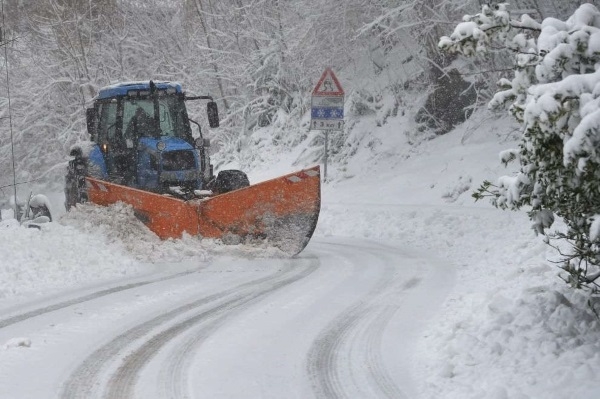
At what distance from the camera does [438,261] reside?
8398 mm

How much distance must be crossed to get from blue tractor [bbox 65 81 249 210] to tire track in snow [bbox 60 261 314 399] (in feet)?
11.7

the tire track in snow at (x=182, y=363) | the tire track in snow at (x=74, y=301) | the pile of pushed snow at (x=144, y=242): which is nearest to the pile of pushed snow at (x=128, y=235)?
the pile of pushed snow at (x=144, y=242)

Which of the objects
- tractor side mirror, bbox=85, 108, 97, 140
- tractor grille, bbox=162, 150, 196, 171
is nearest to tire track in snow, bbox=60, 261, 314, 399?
tractor grille, bbox=162, 150, 196, 171

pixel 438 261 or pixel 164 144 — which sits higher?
pixel 164 144

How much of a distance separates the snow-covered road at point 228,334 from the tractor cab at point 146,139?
9.09 feet

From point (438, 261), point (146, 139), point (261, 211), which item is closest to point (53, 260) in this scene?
point (261, 211)

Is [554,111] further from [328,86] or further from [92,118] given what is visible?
[328,86]

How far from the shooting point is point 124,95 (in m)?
10.9

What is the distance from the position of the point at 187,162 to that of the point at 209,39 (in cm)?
1438

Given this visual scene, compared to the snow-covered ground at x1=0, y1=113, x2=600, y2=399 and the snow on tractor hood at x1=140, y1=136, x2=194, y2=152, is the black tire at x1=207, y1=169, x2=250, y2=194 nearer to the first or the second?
the snow on tractor hood at x1=140, y1=136, x2=194, y2=152

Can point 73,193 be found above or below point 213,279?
above

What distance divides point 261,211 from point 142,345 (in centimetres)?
440

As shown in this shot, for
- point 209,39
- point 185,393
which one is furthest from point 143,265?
point 209,39

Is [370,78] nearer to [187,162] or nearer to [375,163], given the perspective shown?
[375,163]
